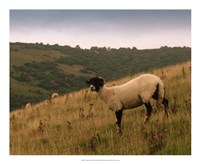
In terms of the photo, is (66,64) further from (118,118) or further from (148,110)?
(148,110)

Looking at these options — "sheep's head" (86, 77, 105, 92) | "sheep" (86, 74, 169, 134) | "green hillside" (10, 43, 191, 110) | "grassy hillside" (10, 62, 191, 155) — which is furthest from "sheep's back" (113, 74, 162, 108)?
"green hillside" (10, 43, 191, 110)

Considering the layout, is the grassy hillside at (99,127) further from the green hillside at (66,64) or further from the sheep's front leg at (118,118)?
the green hillside at (66,64)

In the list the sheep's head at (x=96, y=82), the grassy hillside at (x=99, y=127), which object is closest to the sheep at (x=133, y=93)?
the sheep's head at (x=96, y=82)

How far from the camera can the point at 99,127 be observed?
34.5ft

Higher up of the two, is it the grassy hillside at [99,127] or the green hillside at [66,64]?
the green hillside at [66,64]

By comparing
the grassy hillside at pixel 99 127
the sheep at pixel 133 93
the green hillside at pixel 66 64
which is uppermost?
the green hillside at pixel 66 64

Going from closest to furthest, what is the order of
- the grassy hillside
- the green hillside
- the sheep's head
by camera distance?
the grassy hillside → the sheep's head → the green hillside

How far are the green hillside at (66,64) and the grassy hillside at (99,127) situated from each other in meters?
0.27

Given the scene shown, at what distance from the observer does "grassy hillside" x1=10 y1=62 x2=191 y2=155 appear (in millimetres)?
9828

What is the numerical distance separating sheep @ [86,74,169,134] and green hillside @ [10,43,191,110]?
699 mm

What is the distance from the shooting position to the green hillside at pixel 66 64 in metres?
11.1

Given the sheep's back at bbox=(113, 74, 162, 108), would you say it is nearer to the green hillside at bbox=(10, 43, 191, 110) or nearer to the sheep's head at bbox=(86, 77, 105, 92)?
the sheep's head at bbox=(86, 77, 105, 92)

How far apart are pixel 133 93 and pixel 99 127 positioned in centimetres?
107
